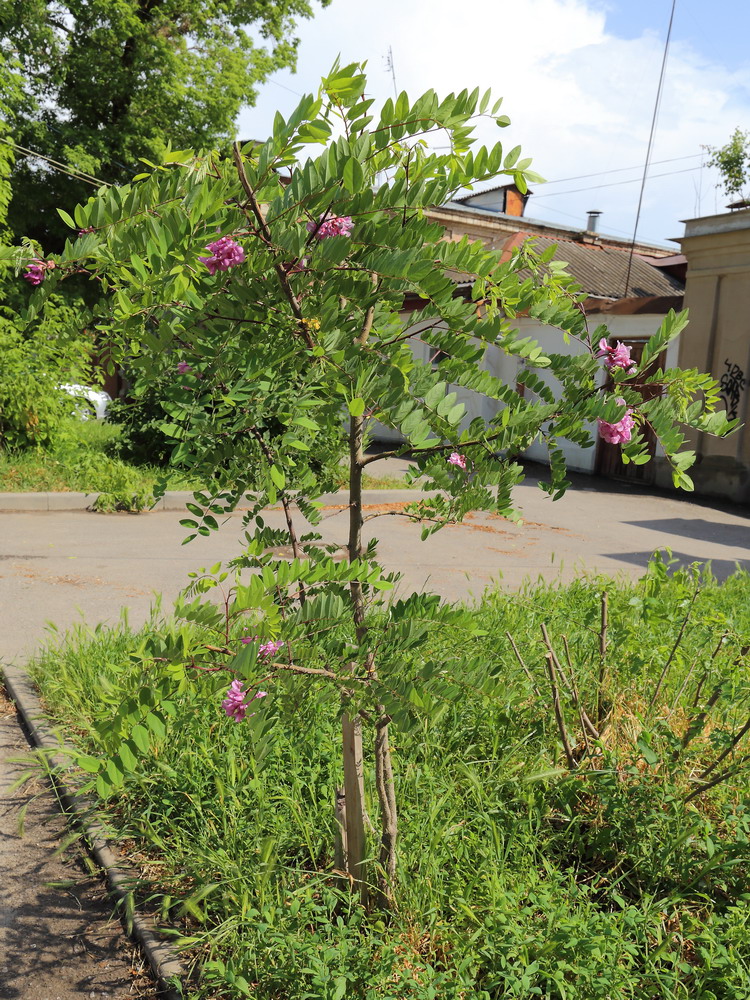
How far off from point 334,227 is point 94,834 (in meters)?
2.41

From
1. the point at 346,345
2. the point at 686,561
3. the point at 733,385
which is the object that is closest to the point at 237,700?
the point at 346,345

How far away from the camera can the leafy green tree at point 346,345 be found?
1.88m

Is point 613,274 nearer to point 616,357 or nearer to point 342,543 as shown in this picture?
point 342,543

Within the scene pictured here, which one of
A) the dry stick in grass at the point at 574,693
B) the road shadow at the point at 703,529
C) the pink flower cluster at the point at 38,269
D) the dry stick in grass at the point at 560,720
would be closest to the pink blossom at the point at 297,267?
the pink flower cluster at the point at 38,269

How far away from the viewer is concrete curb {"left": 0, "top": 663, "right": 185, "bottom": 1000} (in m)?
2.57

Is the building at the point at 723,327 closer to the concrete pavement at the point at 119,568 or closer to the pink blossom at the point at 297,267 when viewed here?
the concrete pavement at the point at 119,568

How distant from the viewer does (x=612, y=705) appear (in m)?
3.73

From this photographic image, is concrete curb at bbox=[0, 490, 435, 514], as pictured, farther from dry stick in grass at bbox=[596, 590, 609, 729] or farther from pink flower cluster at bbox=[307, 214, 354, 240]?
pink flower cluster at bbox=[307, 214, 354, 240]

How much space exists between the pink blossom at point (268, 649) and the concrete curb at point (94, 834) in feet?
3.43

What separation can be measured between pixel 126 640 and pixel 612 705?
2.62 metres

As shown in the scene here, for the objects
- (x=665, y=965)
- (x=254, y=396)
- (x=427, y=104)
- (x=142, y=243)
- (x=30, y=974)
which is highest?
(x=427, y=104)

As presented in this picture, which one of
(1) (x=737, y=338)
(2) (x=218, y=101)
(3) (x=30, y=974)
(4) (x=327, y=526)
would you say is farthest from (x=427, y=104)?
(2) (x=218, y=101)

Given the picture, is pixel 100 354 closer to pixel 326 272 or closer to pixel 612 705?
pixel 326 272

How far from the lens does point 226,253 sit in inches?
82.5
